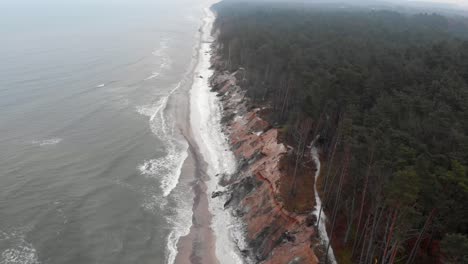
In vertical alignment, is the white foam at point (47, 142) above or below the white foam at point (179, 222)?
above

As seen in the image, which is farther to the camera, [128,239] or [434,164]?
[128,239]

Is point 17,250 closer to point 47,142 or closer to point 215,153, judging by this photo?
point 47,142

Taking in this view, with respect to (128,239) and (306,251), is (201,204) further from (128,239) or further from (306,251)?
(306,251)

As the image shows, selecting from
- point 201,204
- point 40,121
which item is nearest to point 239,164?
point 201,204

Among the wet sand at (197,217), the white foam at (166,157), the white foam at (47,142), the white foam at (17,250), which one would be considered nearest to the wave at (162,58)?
the white foam at (166,157)

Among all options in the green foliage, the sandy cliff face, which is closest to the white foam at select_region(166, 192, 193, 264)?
the sandy cliff face

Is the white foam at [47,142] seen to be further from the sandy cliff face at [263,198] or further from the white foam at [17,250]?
the sandy cliff face at [263,198]

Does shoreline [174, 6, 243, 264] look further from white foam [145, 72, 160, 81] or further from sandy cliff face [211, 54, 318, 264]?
white foam [145, 72, 160, 81]

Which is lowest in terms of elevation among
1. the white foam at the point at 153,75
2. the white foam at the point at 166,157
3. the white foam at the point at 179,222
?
the white foam at the point at 179,222

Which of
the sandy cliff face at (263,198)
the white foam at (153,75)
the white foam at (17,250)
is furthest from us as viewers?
the white foam at (153,75)
